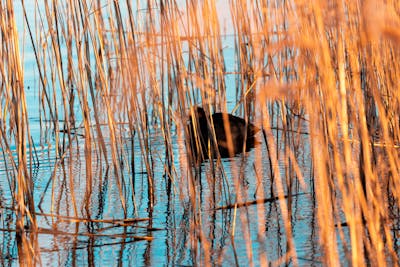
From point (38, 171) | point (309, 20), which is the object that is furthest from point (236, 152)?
point (309, 20)

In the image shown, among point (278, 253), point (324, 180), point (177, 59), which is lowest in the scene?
point (278, 253)

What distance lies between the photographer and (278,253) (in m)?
1.94

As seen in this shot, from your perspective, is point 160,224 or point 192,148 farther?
Result: point 160,224

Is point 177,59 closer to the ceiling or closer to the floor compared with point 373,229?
closer to the ceiling

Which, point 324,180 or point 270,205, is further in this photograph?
point 270,205

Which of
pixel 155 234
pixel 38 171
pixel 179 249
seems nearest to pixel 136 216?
pixel 155 234

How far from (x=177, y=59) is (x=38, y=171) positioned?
1.33 m

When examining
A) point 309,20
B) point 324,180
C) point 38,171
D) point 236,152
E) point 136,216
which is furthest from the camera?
point 236,152

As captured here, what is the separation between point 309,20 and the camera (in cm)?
138

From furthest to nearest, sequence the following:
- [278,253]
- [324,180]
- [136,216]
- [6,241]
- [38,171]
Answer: [38,171], [136,216], [6,241], [278,253], [324,180]

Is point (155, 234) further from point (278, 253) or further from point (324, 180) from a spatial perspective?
point (324, 180)

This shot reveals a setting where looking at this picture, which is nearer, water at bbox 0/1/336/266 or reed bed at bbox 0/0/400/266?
reed bed at bbox 0/0/400/266

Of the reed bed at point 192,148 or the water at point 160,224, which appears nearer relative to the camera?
the reed bed at point 192,148

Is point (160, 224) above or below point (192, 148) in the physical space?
below
